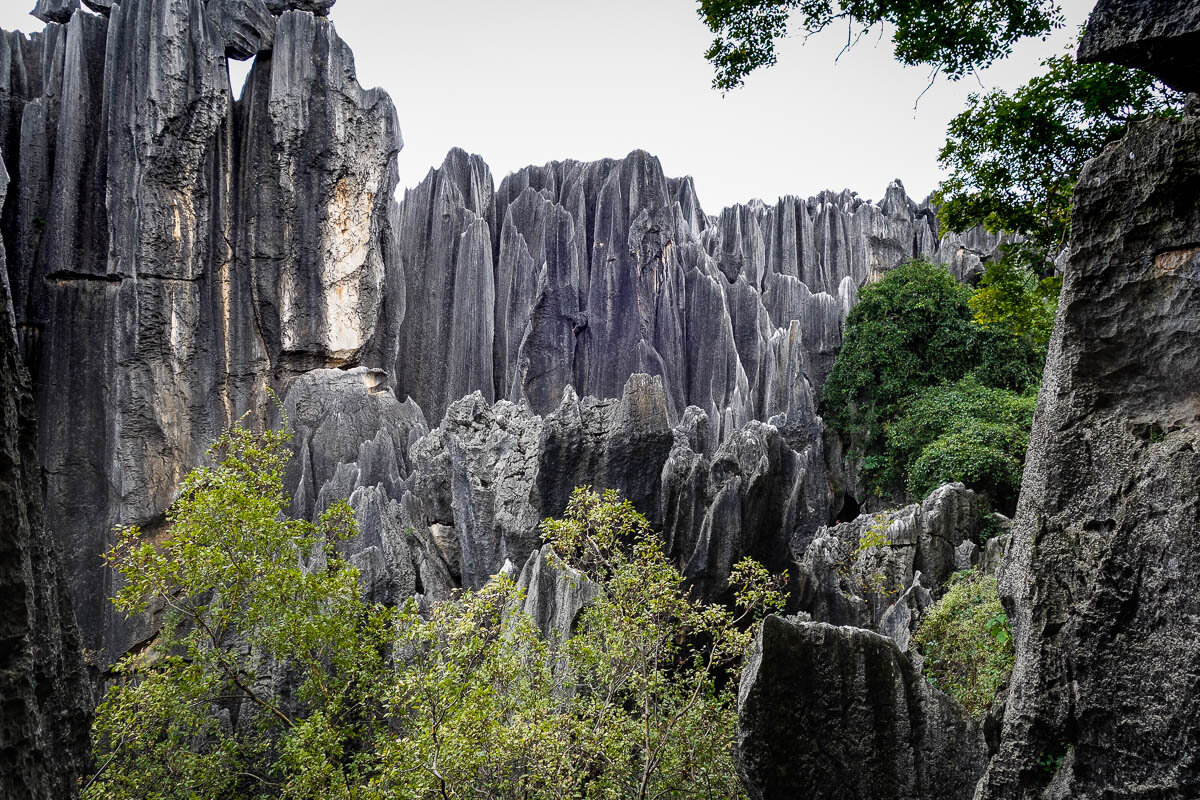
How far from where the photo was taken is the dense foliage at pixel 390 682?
5801mm

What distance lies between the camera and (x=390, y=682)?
21.9ft

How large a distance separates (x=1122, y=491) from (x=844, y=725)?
2.94 meters

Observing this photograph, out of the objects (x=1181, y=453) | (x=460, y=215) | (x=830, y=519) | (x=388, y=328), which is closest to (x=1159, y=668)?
(x=1181, y=453)

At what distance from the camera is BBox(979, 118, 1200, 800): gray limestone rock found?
321 cm

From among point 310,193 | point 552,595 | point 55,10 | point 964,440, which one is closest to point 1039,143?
point 552,595

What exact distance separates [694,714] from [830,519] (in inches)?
632

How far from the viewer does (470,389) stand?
2902 cm

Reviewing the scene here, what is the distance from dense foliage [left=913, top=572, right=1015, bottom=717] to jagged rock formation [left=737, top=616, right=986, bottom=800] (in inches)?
62.6

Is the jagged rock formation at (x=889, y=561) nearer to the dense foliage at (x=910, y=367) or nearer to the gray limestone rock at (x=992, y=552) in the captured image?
the gray limestone rock at (x=992, y=552)

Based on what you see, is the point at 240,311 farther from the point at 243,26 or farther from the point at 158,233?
the point at 243,26

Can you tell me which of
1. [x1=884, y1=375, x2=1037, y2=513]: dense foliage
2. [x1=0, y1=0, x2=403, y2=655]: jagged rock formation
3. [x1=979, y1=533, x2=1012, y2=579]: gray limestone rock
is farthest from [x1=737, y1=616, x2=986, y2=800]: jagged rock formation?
[x1=0, y1=0, x2=403, y2=655]: jagged rock formation

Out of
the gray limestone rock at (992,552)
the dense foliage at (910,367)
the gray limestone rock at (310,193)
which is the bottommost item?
the gray limestone rock at (992,552)

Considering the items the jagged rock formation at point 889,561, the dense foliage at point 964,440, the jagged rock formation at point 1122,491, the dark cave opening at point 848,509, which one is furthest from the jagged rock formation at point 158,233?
the jagged rock formation at point 1122,491

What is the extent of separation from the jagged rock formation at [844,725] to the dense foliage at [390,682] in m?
1.13
